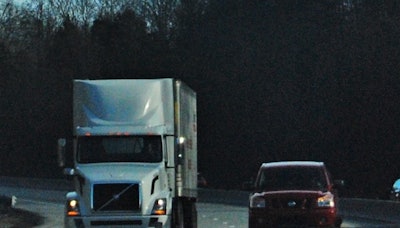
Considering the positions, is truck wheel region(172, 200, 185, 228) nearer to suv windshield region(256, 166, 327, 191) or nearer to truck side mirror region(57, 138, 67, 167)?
suv windshield region(256, 166, 327, 191)

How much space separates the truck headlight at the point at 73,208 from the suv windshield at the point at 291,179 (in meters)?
4.62

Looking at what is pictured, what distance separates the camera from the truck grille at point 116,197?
18391mm

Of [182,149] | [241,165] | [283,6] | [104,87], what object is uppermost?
[283,6]

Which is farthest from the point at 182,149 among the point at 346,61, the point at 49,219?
the point at 346,61

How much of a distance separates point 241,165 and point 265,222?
31984mm

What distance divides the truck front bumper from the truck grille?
18cm

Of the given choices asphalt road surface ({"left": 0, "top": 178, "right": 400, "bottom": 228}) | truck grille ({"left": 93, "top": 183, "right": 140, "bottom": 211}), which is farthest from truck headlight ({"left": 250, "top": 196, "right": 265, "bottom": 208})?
asphalt road surface ({"left": 0, "top": 178, "right": 400, "bottom": 228})

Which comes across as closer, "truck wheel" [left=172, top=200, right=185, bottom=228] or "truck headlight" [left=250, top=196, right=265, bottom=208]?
"truck wheel" [left=172, top=200, right=185, bottom=228]

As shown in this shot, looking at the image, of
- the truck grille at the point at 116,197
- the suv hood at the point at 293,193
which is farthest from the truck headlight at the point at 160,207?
the suv hood at the point at 293,193

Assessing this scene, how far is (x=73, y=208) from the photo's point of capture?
18547 mm

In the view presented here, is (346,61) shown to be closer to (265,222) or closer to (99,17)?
(265,222)

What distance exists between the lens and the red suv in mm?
20594

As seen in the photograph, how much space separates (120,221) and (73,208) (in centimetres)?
97

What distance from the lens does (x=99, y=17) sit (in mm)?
75250
